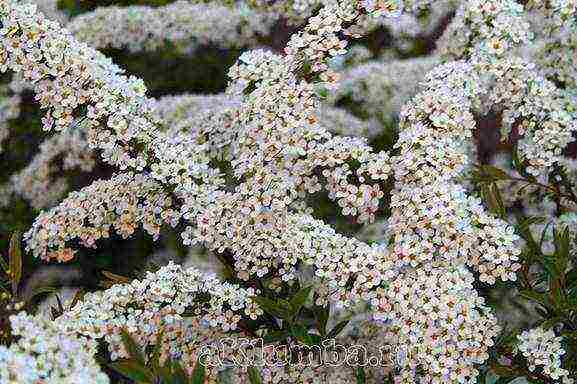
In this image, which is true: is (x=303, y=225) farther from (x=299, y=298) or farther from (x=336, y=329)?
(x=336, y=329)

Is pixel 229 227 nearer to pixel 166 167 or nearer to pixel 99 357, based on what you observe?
pixel 166 167

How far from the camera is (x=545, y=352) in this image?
2904 mm

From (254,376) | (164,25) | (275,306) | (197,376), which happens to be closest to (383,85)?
(164,25)

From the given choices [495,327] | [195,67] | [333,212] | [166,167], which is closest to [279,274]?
[166,167]

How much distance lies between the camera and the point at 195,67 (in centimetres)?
598

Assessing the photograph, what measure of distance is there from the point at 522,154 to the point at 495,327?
97 cm

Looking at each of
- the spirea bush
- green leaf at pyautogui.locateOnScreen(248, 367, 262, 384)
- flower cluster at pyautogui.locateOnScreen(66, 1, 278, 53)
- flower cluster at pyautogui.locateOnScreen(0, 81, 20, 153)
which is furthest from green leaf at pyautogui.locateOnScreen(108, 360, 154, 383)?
flower cluster at pyautogui.locateOnScreen(0, 81, 20, 153)

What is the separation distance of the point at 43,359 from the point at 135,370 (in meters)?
0.32

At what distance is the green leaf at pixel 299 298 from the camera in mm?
2935

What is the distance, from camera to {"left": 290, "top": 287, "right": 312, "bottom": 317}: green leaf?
293 cm

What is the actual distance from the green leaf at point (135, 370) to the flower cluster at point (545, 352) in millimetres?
1139

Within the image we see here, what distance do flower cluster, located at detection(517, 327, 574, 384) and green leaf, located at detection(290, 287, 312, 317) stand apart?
67cm

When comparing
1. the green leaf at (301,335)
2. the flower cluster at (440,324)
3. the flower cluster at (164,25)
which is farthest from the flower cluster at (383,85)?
the flower cluster at (440,324)

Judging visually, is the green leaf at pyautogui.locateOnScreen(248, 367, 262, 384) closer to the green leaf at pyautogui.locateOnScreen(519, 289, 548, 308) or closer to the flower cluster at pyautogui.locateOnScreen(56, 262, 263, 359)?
the flower cluster at pyautogui.locateOnScreen(56, 262, 263, 359)
